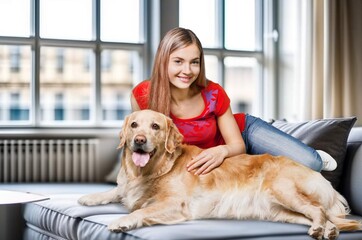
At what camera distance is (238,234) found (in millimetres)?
2102

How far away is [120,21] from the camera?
5621mm

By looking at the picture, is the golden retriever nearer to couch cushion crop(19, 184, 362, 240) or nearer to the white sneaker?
couch cushion crop(19, 184, 362, 240)

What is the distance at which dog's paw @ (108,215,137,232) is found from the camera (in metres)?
2.16

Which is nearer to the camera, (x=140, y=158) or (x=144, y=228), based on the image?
(x=144, y=228)

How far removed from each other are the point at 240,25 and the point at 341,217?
3.85m

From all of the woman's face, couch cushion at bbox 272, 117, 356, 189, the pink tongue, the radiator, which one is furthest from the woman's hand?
the radiator

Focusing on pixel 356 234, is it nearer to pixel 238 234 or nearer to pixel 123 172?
pixel 238 234

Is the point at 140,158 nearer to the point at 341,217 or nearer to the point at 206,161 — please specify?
the point at 206,161

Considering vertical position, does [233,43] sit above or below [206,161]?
above

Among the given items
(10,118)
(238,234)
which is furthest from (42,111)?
(238,234)

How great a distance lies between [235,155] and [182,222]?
448mm

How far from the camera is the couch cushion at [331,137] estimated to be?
112 inches

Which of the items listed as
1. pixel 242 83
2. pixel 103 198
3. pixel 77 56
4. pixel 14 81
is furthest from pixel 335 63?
pixel 103 198

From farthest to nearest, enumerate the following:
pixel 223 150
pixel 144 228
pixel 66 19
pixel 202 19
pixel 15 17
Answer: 1. pixel 202 19
2. pixel 66 19
3. pixel 15 17
4. pixel 223 150
5. pixel 144 228
